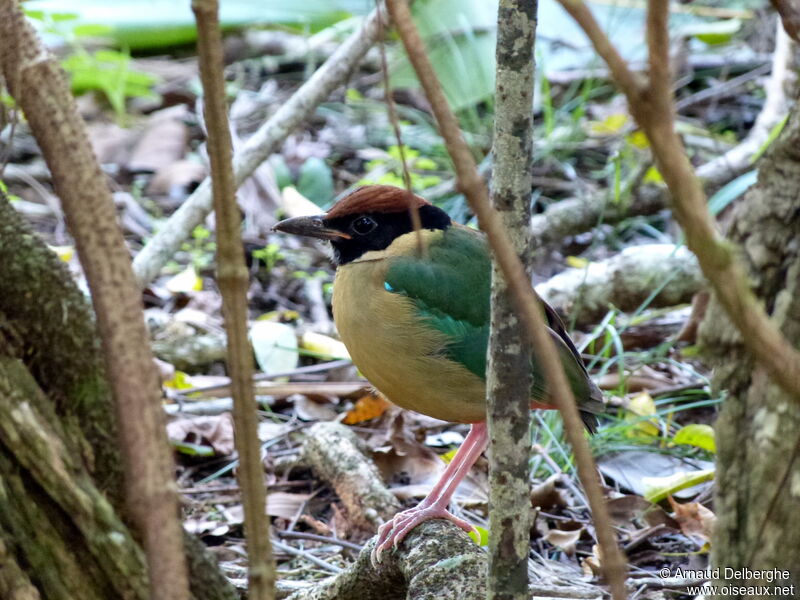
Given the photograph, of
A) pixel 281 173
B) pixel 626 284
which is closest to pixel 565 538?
pixel 626 284

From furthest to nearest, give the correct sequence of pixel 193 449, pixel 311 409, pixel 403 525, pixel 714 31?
pixel 714 31 → pixel 311 409 → pixel 193 449 → pixel 403 525

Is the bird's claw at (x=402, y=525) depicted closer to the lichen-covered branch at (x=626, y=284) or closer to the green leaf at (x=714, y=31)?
the lichen-covered branch at (x=626, y=284)

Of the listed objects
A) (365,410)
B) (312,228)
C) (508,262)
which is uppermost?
(508,262)

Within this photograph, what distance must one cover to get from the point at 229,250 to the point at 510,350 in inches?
32.5

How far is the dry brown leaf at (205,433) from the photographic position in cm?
436

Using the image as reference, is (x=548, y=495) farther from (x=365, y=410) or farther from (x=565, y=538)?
(x=365, y=410)

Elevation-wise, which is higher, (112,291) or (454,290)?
(112,291)

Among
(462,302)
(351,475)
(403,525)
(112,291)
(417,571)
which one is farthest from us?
(351,475)

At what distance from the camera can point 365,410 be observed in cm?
475

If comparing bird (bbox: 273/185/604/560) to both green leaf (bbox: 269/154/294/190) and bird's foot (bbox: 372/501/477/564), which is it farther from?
green leaf (bbox: 269/154/294/190)

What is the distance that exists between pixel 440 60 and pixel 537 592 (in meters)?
5.40

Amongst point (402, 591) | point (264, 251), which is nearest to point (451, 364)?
point (402, 591)

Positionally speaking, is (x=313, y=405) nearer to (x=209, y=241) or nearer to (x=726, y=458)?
(x=209, y=241)

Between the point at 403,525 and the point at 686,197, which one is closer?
the point at 686,197
